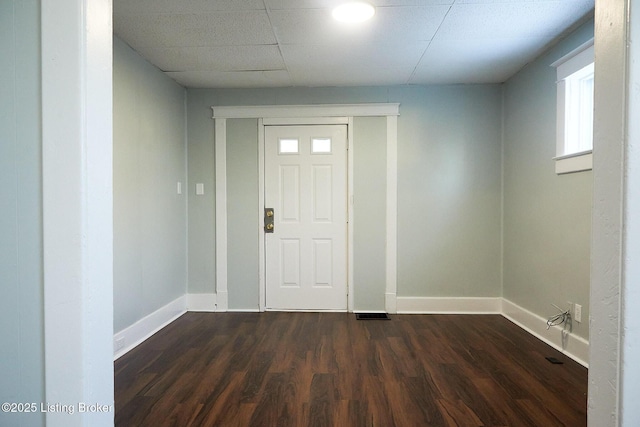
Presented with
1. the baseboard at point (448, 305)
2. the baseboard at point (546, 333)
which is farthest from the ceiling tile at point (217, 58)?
the baseboard at point (546, 333)

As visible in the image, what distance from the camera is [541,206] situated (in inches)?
112

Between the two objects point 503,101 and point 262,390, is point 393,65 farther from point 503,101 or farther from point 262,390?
point 262,390

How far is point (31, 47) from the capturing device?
1057 millimetres

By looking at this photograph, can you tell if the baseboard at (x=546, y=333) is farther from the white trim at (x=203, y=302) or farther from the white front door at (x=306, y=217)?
the white trim at (x=203, y=302)

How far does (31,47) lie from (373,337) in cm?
272

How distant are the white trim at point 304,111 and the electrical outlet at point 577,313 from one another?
88.0 inches

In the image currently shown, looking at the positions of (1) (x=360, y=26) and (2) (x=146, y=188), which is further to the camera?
(2) (x=146, y=188)

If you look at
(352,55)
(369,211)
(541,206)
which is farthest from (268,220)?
(541,206)

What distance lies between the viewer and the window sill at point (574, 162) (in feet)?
7.48

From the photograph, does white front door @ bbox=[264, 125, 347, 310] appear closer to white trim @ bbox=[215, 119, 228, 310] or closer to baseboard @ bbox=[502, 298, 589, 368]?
white trim @ bbox=[215, 119, 228, 310]

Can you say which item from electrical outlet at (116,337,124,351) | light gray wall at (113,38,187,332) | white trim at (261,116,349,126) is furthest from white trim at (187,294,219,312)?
white trim at (261,116,349,126)

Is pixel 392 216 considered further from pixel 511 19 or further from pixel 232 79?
pixel 232 79

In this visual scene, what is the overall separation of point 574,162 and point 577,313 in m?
1.04

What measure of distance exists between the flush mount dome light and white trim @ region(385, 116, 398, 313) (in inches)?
57.2
